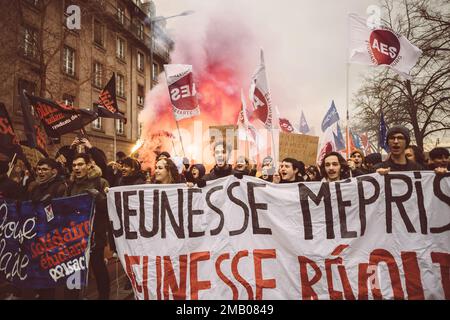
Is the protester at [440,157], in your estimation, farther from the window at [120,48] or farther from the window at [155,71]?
the window at [155,71]

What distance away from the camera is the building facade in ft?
A: 46.5

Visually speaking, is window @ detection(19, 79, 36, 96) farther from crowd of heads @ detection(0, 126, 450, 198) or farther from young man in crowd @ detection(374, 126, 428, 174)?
young man in crowd @ detection(374, 126, 428, 174)

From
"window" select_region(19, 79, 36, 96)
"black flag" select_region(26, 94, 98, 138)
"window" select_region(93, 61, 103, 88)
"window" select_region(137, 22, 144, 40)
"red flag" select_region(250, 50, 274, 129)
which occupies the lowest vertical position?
"black flag" select_region(26, 94, 98, 138)

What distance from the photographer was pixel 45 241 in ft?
14.2

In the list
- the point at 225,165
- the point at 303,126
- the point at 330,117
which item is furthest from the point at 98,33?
the point at 225,165

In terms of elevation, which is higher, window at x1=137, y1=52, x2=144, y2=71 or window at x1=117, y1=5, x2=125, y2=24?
window at x1=117, y1=5, x2=125, y2=24

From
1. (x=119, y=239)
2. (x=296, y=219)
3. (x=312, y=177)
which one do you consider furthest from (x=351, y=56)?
(x=119, y=239)

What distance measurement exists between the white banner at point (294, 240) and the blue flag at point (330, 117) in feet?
25.7

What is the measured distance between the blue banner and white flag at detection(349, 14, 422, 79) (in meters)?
5.62

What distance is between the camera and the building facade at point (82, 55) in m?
14.2

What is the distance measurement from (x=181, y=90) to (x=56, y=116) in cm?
319

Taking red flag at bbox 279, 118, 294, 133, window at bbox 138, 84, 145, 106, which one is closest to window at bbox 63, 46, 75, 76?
window at bbox 138, 84, 145, 106

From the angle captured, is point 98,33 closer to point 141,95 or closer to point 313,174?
point 141,95

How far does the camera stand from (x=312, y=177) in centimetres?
770
